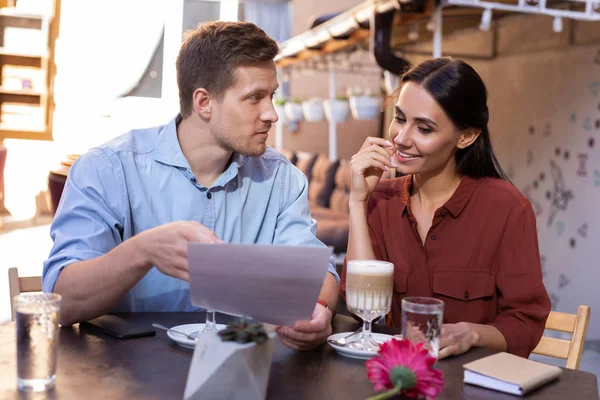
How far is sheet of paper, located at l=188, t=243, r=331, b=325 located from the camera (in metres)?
1.06

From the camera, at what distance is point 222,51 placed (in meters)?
1.88

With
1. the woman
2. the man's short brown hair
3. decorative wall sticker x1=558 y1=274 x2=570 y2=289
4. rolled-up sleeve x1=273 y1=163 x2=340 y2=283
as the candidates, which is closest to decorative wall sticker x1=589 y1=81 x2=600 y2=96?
decorative wall sticker x1=558 y1=274 x2=570 y2=289

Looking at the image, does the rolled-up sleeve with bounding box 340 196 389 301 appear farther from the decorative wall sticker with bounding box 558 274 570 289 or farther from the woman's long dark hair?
the decorative wall sticker with bounding box 558 274 570 289

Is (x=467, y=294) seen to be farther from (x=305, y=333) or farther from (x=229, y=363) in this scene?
(x=229, y=363)

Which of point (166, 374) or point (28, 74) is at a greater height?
point (28, 74)

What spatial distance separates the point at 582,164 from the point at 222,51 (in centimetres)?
370

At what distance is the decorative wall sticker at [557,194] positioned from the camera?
5051 millimetres

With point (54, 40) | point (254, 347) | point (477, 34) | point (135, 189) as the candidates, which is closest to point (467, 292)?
point (135, 189)

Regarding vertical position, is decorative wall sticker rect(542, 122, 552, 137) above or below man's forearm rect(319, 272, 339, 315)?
above

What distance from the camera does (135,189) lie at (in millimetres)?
1831

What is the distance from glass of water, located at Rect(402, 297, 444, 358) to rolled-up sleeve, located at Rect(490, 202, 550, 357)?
0.58 metres

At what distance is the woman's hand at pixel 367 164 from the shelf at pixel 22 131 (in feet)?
24.4

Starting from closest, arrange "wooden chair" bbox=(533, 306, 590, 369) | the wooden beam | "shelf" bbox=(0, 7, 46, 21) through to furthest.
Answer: "wooden chair" bbox=(533, 306, 590, 369), the wooden beam, "shelf" bbox=(0, 7, 46, 21)

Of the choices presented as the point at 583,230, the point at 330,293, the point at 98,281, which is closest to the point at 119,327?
the point at 98,281
